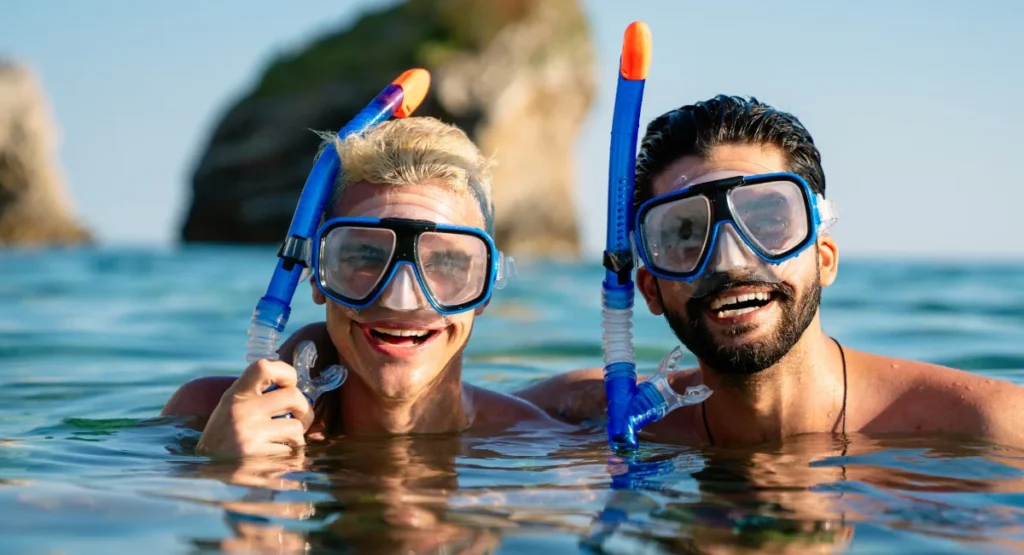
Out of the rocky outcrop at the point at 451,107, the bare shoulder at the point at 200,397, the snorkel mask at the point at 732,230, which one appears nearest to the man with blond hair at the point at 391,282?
the bare shoulder at the point at 200,397

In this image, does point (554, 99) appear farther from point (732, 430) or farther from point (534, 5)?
point (732, 430)

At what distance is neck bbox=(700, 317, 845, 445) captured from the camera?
360 centimetres

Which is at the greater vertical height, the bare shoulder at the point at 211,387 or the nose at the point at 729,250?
the nose at the point at 729,250

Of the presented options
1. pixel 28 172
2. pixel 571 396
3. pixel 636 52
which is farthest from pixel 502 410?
pixel 28 172

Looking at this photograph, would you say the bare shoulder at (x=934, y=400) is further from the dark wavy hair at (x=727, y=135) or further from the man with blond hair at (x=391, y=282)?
the man with blond hair at (x=391, y=282)

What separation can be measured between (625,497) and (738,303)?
0.84 metres

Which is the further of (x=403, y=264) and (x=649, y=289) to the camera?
(x=649, y=289)

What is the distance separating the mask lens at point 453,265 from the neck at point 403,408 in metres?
0.33

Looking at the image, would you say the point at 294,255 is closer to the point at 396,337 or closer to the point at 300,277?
the point at 300,277

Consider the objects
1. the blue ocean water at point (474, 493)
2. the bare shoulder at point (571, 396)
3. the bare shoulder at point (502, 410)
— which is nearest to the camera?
the blue ocean water at point (474, 493)

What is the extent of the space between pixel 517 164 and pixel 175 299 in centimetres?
1962

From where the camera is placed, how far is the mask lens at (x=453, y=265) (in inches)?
132

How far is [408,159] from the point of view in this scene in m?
3.46

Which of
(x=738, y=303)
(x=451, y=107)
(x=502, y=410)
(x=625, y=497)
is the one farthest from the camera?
(x=451, y=107)
